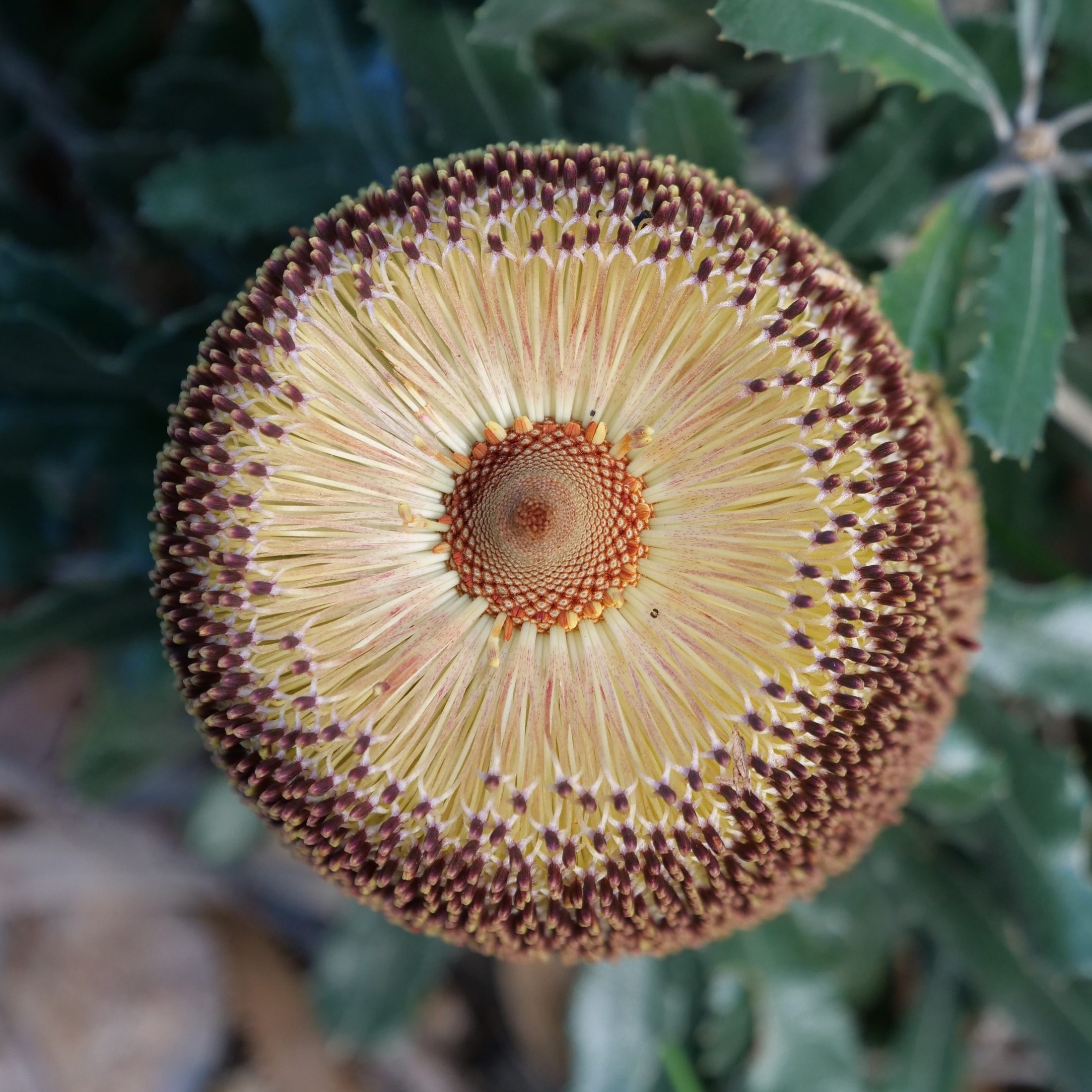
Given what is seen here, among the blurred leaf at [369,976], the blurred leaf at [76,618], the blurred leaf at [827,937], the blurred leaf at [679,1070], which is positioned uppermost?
the blurred leaf at [76,618]

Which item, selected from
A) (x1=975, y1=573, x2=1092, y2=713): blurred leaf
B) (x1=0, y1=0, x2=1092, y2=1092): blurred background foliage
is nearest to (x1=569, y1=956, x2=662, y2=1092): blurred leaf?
(x1=0, y1=0, x2=1092, y2=1092): blurred background foliage

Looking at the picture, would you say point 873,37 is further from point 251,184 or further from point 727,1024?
point 727,1024

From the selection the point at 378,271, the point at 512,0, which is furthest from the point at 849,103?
the point at 378,271

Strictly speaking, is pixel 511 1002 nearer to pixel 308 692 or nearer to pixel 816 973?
pixel 816 973

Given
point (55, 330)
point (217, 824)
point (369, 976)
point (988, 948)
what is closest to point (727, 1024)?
point (988, 948)

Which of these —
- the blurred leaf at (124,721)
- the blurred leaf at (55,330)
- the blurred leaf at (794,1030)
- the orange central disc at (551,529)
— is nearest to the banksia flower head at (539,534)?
the orange central disc at (551,529)

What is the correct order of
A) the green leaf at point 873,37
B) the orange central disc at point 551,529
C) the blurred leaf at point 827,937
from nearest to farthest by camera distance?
1. the orange central disc at point 551,529
2. the green leaf at point 873,37
3. the blurred leaf at point 827,937

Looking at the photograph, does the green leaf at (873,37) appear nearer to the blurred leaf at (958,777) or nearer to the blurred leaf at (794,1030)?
the blurred leaf at (958,777)
